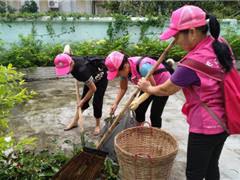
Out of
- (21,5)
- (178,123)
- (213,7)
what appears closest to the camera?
(178,123)

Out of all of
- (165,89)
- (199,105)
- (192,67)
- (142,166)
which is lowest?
(142,166)

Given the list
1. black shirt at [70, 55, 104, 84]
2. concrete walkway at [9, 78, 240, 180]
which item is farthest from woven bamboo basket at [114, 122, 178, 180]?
black shirt at [70, 55, 104, 84]

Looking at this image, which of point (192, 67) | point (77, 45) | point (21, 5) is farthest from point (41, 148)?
point (21, 5)

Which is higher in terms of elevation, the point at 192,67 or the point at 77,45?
the point at 192,67

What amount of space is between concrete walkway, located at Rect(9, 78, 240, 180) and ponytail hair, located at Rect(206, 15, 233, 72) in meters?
1.56

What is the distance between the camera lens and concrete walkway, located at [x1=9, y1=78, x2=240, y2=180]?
9.18 feet

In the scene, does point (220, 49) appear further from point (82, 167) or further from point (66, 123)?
point (66, 123)

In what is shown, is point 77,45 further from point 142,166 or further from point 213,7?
point 213,7

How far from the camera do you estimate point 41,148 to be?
10.0 feet

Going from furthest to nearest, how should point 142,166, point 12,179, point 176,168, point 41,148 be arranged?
point 41,148
point 176,168
point 12,179
point 142,166

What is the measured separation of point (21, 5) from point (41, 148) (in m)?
11.0

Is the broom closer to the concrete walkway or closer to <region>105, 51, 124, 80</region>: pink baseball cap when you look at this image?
<region>105, 51, 124, 80</region>: pink baseball cap

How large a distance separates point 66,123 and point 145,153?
7.81 feet

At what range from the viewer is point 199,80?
4.77ft
